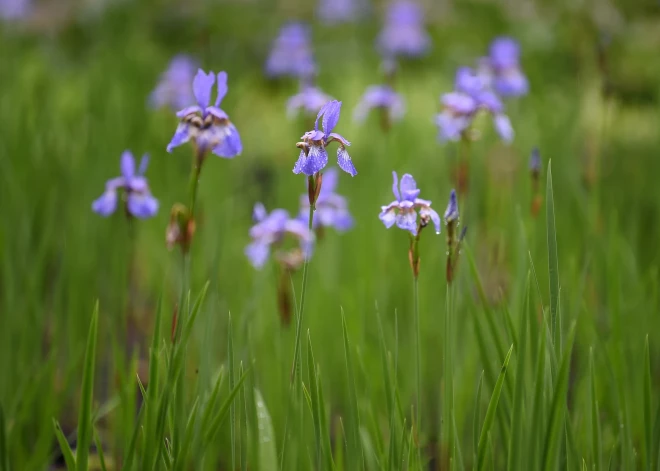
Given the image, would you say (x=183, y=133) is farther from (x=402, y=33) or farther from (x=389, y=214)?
(x=402, y=33)

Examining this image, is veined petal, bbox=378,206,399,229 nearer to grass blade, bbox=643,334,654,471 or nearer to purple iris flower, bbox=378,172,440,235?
purple iris flower, bbox=378,172,440,235

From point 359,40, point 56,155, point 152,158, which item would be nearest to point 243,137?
point 152,158

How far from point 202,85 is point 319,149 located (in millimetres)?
287

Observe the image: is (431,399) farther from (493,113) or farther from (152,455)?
(152,455)

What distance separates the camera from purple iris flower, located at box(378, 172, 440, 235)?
3.37 feet

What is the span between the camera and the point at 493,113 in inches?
64.9

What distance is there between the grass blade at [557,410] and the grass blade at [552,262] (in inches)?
3.7

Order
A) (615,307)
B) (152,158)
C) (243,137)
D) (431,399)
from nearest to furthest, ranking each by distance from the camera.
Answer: (615,307) < (431,399) < (152,158) < (243,137)

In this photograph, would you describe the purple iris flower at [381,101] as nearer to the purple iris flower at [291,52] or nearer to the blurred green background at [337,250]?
the blurred green background at [337,250]

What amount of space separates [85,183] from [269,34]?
4067 millimetres

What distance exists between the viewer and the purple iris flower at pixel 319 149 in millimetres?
926

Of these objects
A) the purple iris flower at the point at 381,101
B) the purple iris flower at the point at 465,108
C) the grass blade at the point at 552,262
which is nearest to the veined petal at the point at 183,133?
the grass blade at the point at 552,262

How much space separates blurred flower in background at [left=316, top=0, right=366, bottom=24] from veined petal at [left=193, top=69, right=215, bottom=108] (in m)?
4.24

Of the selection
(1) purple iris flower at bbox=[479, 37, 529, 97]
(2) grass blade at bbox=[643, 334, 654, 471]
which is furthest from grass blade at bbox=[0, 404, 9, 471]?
(1) purple iris flower at bbox=[479, 37, 529, 97]
